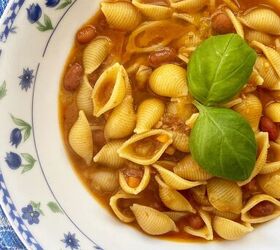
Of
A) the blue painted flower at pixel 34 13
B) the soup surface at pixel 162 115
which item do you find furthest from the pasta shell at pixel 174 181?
the blue painted flower at pixel 34 13

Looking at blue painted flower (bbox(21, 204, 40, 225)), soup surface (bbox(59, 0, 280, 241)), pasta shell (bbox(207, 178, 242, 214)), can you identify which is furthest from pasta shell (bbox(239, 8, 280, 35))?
blue painted flower (bbox(21, 204, 40, 225))

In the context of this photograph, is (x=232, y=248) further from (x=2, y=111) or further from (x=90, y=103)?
(x=2, y=111)

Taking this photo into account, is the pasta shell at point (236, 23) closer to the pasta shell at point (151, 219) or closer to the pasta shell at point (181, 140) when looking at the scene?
the pasta shell at point (181, 140)

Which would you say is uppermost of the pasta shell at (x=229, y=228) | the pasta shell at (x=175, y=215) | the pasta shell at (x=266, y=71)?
the pasta shell at (x=266, y=71)

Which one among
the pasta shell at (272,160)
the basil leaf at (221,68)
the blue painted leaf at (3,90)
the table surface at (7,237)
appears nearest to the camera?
the basil leaf at (221,68)

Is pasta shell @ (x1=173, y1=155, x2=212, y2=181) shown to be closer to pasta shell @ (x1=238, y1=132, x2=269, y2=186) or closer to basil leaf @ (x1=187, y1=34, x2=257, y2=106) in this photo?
pasta shell @ (x1=238, y1=132, x2=269, y2=186)

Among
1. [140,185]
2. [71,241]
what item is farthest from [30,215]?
[140,185]

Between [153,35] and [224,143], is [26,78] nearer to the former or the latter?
[153,35]
